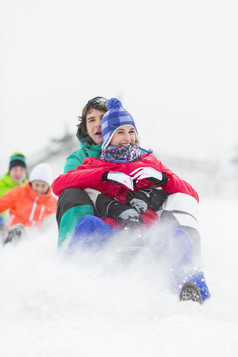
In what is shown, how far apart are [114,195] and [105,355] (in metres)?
1.24

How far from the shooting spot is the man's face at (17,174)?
15.7ft

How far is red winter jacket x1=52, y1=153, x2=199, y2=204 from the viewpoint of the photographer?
200 centimetres

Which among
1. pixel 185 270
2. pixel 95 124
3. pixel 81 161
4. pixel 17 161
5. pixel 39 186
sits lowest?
pixel 185 270

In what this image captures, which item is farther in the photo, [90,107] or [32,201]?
[32,201]

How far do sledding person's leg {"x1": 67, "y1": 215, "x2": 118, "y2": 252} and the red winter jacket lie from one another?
0.37 metres

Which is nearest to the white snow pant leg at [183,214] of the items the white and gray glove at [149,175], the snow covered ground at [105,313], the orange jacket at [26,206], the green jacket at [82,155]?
the white and gray glove at [149,175]

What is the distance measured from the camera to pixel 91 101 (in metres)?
2.60

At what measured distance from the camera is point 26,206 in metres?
4.10

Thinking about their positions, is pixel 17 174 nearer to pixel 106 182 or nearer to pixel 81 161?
pixel 81 161

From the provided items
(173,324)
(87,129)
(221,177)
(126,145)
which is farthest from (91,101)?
(221,177)

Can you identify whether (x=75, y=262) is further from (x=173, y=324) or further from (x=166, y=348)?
(x=166, y=348)

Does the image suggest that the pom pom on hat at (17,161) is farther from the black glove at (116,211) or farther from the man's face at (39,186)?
the black glove at (116,211)

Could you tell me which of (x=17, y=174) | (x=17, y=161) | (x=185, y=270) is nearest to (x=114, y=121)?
(x=185, y=270)

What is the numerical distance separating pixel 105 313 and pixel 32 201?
311 cm
